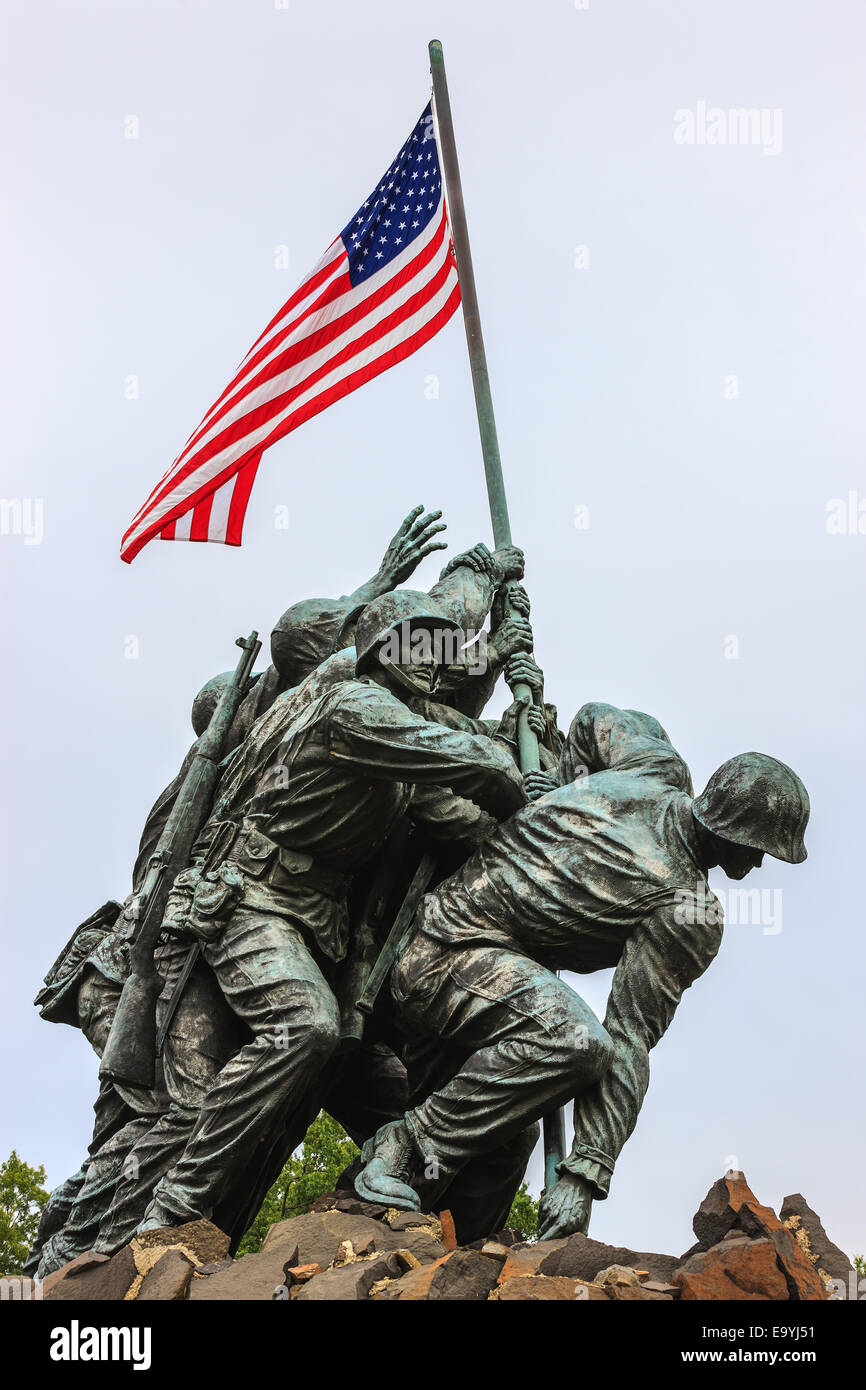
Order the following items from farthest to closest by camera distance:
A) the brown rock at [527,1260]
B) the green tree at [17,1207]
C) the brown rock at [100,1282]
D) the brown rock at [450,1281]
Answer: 1. the green tree at [17,1207]
2. the brown rock at [100,1282]
3. the brown rock at [527,1260]
4. the brown rock at [450,1281]

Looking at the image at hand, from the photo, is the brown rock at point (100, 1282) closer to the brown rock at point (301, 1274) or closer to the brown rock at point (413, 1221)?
the brown rock at point (301, 1274)

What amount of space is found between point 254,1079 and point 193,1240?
0.75m

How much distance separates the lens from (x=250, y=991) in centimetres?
724

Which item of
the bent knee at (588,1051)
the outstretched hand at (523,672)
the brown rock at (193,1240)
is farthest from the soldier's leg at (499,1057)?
the outstretched hand at (523,672)

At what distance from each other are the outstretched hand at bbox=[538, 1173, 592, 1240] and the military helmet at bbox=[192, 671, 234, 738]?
12.9 feet

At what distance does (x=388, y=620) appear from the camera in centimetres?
784

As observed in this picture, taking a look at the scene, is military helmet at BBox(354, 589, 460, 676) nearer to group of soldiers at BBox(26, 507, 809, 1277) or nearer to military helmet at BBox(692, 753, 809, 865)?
group of soldiers at BBox(26, 507, 809, 1277)

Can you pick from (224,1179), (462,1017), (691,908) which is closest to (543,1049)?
(462,1017)

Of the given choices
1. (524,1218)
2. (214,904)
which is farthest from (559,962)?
(524,1218)

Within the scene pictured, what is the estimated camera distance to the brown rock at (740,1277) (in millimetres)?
5633

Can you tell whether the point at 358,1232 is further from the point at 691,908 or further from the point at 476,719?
the point at 476,719

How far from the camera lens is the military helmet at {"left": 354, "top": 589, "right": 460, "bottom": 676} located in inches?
308

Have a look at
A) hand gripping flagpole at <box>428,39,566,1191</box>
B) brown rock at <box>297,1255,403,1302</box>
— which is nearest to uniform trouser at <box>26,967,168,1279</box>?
brown rock at <box>297,1255,403,1302</box>
